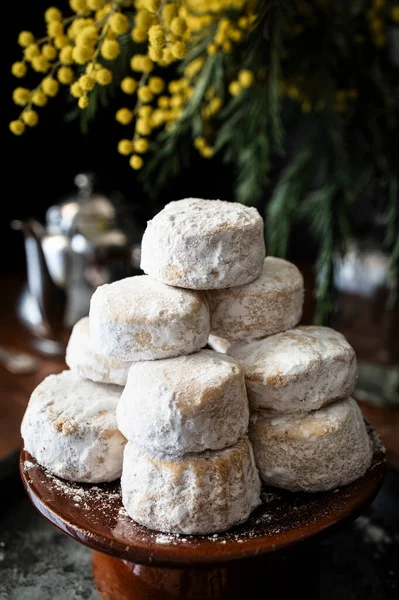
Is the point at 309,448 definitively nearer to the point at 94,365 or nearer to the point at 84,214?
the point at 94,365

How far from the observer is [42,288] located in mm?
1548

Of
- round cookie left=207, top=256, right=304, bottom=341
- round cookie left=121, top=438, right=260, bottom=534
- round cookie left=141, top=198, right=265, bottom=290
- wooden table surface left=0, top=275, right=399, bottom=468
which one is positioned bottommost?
wooden table surface left=0, top=275, right=399, bottom=468

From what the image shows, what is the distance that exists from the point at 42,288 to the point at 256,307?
0.90 m

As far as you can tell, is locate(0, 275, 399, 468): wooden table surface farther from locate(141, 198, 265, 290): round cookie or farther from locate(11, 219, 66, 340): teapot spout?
locate(141, 198, 265, 290): round cookie

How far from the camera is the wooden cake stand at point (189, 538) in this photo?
641 millimetres

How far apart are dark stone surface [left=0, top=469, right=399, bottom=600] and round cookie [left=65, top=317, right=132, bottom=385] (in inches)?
11.2

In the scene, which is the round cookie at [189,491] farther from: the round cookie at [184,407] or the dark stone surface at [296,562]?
the dark stone surface at [296,562]

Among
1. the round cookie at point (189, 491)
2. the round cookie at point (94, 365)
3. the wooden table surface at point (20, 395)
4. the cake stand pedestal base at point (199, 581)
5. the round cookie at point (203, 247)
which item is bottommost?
the wooden table surface at point (20, 395)

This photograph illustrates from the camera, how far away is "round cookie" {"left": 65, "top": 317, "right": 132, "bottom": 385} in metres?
0.77

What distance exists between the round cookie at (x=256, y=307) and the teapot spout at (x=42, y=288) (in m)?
0.84

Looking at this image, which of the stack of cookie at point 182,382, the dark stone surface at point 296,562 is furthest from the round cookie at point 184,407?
the dark stone surface at point 296,562

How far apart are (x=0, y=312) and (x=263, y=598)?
1.32 m

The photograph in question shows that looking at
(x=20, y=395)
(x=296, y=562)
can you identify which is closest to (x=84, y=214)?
(x=20, y=395)

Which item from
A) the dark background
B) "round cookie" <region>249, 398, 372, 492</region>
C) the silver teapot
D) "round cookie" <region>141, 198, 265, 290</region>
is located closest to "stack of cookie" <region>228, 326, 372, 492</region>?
"round cookie" <region>249, 398, 372, 492</region>
